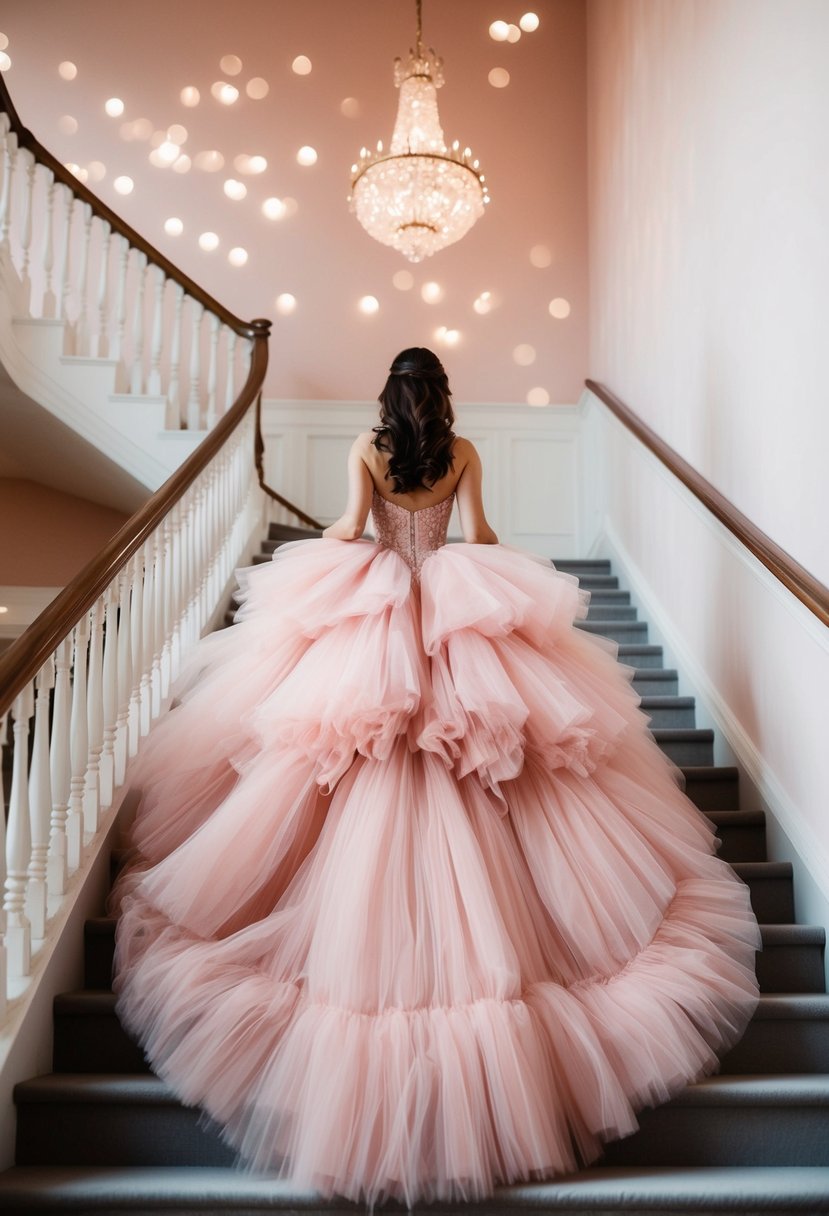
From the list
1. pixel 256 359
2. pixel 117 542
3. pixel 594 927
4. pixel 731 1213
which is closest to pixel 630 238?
pixel 256 359

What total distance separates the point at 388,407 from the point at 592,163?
4.76 m

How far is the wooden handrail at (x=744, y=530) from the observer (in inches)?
106

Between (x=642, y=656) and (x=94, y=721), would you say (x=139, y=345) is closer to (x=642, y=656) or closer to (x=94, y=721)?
(x=642, y=656)

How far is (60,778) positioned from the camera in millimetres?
2533

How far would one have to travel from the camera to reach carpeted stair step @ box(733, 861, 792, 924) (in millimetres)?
2914

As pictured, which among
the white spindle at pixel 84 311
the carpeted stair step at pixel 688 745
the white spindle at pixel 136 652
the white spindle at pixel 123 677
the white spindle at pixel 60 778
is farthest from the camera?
the white spindle at pixel 84 311

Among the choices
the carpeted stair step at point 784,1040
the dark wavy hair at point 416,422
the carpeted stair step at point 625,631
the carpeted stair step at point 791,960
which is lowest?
the carpeted stair step at point 784,1040

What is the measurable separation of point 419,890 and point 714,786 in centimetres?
162

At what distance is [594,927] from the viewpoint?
221 cm

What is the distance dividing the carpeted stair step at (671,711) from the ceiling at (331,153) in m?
3.52

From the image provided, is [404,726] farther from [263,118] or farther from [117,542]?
[263,118]

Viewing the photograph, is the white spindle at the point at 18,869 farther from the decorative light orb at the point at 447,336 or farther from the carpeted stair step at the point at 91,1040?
the decorative light orb at the point at 447,336

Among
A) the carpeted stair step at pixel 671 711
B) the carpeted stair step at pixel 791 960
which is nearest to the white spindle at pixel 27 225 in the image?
the carpeted stair step at pixel 671 711

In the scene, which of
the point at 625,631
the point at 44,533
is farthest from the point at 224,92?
the point at 625,631
